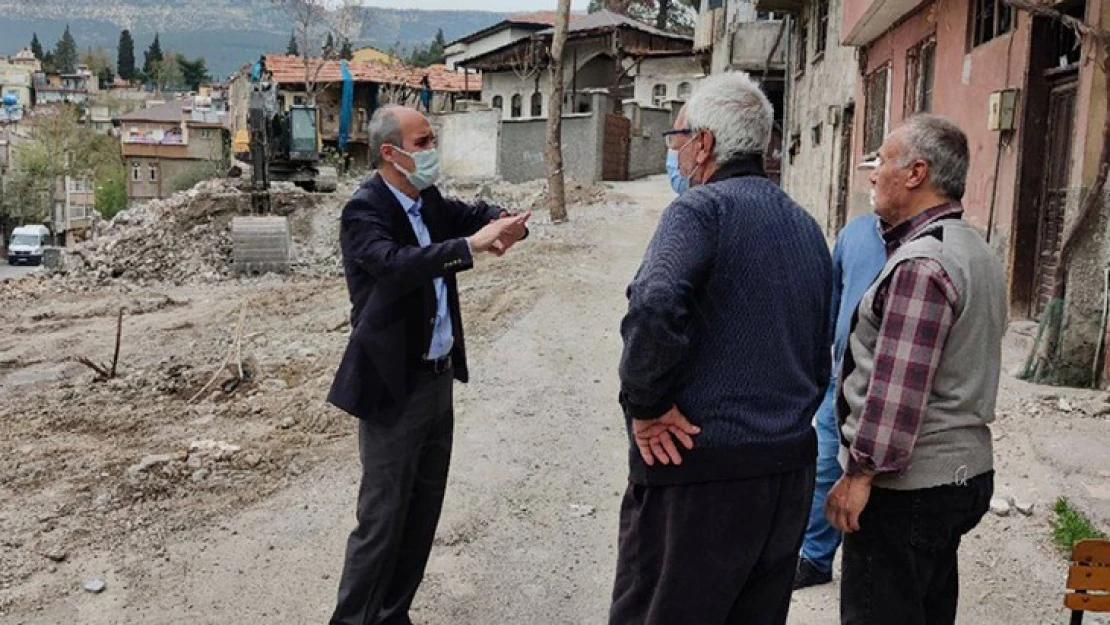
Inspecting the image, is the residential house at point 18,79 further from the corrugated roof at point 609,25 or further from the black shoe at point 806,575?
the black shoe at point 806,575

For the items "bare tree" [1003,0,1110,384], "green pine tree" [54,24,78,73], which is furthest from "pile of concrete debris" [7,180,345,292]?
"green pine tree" [54,24,78,73]

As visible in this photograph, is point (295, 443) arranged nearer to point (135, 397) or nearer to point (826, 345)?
point (135, 397)

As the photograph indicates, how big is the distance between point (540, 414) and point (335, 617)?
356cm

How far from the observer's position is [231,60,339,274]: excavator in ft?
59.7

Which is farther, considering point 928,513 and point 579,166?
point 579,166

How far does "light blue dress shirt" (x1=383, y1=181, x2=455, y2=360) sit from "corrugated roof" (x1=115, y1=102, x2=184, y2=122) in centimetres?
7828

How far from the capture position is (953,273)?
252 centimetres

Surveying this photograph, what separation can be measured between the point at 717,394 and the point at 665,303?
296 mm

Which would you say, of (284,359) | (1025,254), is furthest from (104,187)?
(1025,254)

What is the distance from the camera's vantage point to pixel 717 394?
246 centimetres

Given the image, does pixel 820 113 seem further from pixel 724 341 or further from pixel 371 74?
pixel 371 74

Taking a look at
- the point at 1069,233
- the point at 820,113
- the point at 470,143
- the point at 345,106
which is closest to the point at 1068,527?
the point at 1069,233

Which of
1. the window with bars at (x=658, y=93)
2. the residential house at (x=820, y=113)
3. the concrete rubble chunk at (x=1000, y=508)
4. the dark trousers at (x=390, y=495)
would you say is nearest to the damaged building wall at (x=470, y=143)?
the window with bars at (x=658, y=93)

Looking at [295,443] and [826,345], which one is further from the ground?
[826,345]
